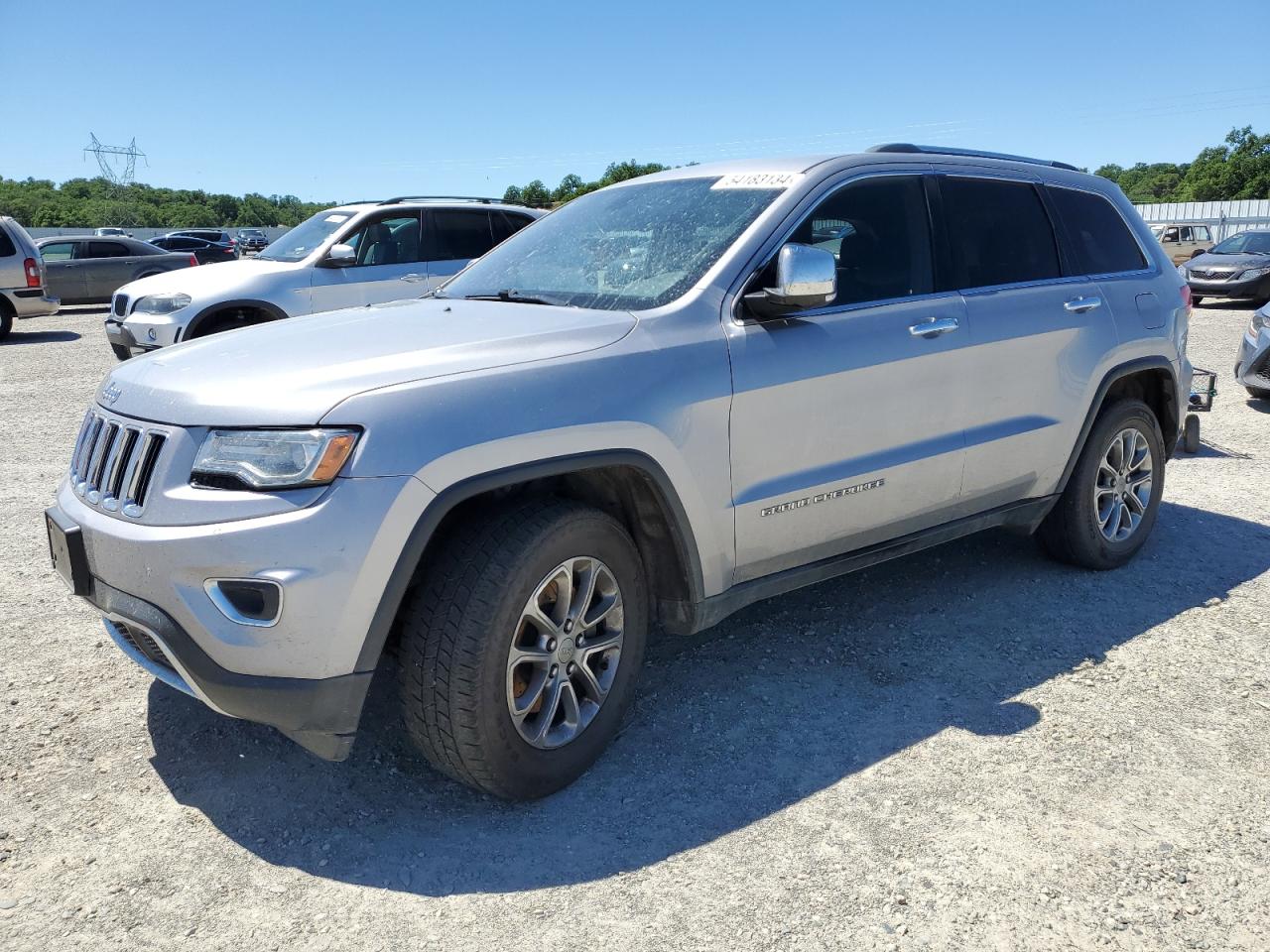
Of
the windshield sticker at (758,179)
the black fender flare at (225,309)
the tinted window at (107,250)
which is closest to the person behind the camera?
the windshield sticker at (758,179)

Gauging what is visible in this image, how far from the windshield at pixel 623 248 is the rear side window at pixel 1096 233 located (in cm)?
184

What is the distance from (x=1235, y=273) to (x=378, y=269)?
16.5 m

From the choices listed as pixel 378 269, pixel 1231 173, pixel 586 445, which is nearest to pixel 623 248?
pixel 586 445

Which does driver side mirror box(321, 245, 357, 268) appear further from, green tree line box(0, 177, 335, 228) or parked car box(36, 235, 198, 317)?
green tree line box(0, 177, 335, 228)

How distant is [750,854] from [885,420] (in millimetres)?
1677

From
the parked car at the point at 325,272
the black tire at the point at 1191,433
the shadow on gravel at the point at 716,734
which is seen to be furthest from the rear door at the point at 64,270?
the black tire at the point at 1191,433

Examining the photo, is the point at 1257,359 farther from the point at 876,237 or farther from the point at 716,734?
the point at 716,734

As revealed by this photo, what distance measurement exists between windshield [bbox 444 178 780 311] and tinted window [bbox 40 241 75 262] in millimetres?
19656

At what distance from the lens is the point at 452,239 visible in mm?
10219

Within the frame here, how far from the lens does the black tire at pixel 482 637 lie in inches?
113

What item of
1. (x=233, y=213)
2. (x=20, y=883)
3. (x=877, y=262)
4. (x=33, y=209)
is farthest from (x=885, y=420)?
(x=233, y=213)

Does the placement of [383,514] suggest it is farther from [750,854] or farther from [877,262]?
[877,262]

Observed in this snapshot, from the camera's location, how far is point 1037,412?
14.7 ft

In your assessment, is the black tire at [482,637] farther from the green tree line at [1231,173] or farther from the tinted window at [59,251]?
the green tree line at [1231,173]
